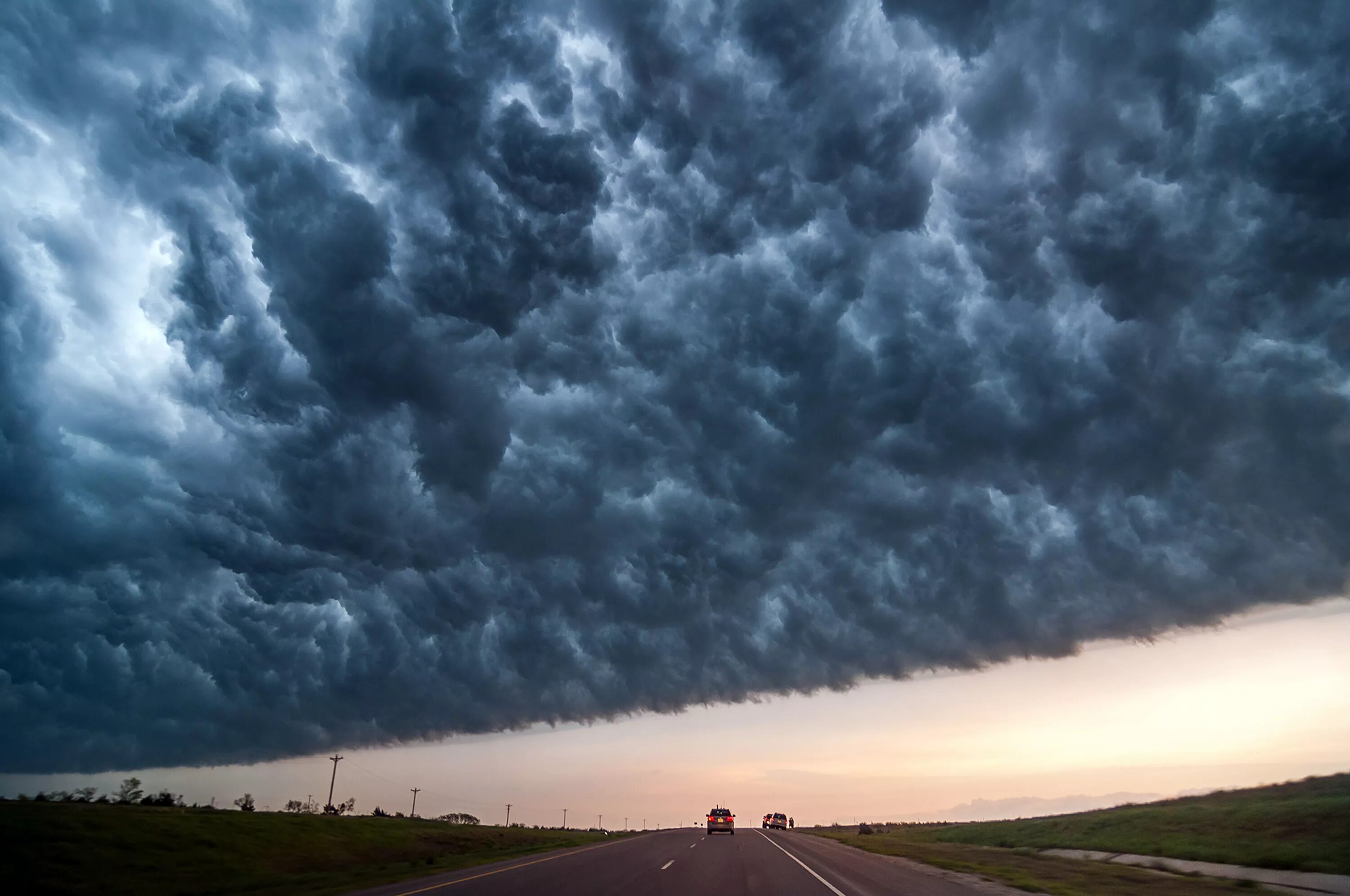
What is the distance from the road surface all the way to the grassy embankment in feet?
13.1

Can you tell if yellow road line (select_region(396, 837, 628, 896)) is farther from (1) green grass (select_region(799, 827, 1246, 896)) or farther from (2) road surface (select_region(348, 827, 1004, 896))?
(1) green grass (select_region(799, 827, 1246, 896))

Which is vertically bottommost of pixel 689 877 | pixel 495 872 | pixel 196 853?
pixel 689 877

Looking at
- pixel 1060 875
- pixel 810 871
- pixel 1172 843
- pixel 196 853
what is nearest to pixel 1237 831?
pixel 1172 843

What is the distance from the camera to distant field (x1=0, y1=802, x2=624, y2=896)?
25.6 metres

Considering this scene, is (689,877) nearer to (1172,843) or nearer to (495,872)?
(495,872)

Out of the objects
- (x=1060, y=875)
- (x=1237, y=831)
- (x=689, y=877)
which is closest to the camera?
(x=689, y=877)

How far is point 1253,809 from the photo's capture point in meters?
49.1

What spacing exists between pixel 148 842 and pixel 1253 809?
198 feet

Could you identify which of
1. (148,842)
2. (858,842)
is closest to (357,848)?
(148,842)

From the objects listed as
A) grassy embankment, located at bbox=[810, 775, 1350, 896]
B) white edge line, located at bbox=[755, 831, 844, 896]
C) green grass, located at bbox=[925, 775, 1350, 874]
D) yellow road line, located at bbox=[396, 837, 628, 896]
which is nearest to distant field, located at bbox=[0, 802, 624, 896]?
yellow road line, located at bbox=[396, 837, 628, 896]

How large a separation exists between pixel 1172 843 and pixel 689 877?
125 feet

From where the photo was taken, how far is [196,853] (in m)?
33.2

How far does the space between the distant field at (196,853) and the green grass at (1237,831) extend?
118 ft

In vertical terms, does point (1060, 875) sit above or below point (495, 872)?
below
